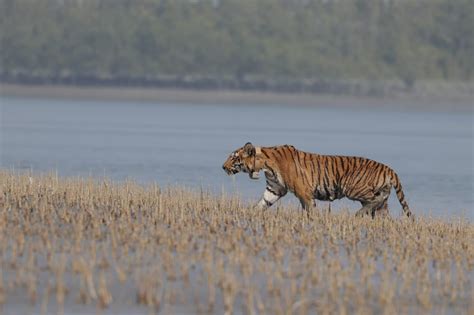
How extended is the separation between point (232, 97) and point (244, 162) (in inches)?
2878

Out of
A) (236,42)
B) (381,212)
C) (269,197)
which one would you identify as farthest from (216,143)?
(236,42)

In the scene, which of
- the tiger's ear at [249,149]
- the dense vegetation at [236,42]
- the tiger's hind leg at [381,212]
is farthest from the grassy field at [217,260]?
the dense vegetation at [236,42]

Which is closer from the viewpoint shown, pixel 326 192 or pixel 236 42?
pixel 326 192

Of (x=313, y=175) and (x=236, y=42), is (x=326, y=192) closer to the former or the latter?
(x=313, y=175)

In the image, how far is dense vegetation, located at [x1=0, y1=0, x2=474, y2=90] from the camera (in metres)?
95.5

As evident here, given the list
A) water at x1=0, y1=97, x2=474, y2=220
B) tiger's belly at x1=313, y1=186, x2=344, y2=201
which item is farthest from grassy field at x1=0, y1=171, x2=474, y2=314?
water at x1=0, y1=97, x2=474, y2=220

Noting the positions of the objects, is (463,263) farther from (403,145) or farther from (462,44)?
(462,44)

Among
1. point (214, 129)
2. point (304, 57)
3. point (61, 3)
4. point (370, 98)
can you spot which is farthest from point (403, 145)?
point (61, 3)

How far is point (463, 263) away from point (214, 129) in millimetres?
34906

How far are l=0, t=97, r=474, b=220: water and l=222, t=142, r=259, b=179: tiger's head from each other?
209cm

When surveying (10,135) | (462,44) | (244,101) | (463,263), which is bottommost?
(463,263)

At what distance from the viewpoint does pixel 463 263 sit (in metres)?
12.2

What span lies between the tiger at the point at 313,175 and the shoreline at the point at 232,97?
66.4 m

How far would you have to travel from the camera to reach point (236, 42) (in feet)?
332
